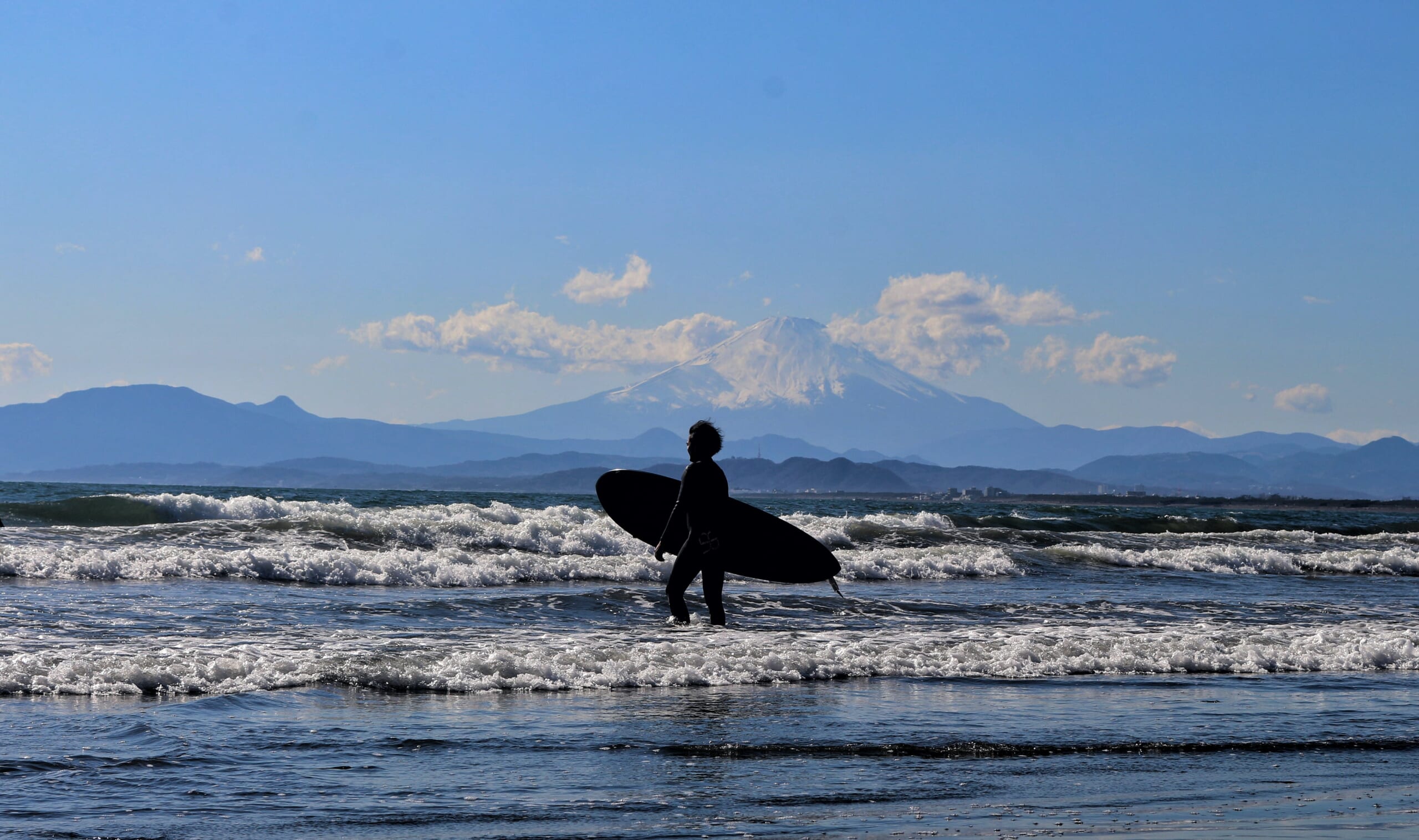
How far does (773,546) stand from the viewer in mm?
14977

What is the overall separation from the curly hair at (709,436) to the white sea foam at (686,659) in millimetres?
1866

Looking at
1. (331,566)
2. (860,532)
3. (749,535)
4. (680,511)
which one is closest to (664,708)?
(680,511)

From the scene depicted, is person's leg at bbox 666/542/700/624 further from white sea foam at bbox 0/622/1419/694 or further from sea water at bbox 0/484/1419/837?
white sea foam at bbox 0/622/1419/694

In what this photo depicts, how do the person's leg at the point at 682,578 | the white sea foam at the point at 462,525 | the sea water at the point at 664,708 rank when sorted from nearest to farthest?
the sea water at the point at 664,708
the person's leg at the point at 682,578
the white sea foam at the point at 462,525

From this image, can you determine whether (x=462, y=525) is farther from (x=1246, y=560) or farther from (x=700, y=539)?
(x=1246, y=560)

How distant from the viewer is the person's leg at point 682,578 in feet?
40.9

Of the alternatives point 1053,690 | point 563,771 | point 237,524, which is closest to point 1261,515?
point 237,524

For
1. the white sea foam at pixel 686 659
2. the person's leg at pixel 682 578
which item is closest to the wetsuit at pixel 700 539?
the person's leg at pixel 682 578

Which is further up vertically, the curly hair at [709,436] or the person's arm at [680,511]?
the curly hair at [709,436]

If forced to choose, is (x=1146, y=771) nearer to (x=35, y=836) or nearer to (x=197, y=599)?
(x=35, y=836)

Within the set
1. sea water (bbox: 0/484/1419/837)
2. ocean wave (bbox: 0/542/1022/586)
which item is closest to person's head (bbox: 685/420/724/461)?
sea water (bbox: 0/484/1419/837)

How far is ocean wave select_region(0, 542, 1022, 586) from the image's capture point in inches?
698

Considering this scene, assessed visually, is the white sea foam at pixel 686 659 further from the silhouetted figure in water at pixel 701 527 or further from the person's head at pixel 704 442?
the person's head at pixel 704 442

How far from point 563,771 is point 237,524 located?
62.3ft
